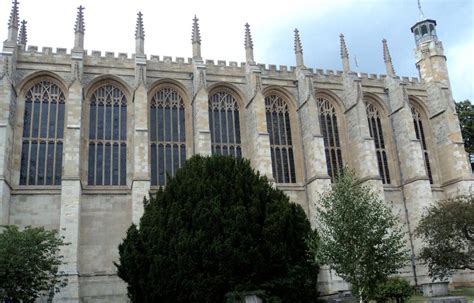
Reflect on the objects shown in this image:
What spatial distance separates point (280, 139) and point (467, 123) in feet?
63.7

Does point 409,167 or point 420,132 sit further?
point 420,132

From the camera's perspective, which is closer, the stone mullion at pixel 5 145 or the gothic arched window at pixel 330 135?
the stone mullion at pixel 5 145

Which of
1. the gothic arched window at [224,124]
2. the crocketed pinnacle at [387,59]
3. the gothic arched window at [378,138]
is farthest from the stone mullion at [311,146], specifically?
the crocketed pinnacle at [387,59]

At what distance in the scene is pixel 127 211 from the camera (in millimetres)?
25906

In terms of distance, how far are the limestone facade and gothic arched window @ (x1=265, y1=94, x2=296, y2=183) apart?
225mm

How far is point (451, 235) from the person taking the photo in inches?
866

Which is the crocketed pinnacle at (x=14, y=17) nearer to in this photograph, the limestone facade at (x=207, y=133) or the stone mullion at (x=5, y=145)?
the limestone facade at (x=207, y=133)

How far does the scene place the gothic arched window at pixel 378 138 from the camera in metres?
32.0

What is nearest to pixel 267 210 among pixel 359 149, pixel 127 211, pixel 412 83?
pixel 127 211

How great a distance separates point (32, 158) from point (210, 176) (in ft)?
37.0

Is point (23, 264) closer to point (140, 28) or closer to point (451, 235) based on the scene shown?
point (140, 28)

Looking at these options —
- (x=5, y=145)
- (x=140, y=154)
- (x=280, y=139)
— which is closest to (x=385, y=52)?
(x=280, y=139)

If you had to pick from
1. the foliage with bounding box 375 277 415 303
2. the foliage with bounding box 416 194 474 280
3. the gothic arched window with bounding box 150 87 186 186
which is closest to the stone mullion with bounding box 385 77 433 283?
the foliage with bounding box 416 194 474 280

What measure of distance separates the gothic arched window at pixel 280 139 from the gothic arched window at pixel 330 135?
8.20ft
